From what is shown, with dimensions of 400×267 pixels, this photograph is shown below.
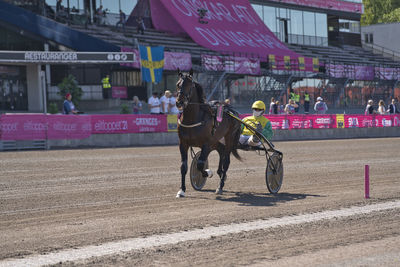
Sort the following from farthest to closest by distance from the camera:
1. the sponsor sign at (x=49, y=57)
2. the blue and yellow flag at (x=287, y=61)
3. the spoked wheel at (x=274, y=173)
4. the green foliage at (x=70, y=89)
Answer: the blue and yellow flag at (x=287, y=61), the green foliage at (x=70, y=89), the sponsor sign at (x=49, y=57), the spoked wheel at (x=274, y=173)

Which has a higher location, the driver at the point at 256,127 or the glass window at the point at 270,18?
the glass window at the point at 270,18

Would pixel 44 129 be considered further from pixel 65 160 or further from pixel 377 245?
pixel 377 245

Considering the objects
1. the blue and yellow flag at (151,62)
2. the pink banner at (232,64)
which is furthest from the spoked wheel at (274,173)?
Result: the pink banner at (232,64)

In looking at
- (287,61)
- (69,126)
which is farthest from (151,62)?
(287,61)

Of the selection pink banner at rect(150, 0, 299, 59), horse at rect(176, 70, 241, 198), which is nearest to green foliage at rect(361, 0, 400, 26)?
pink banner at rect(150, 0, 299, 59)

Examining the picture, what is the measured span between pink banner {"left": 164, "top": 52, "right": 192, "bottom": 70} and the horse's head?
76.0 ft

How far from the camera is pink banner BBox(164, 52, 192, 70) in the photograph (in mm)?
32719

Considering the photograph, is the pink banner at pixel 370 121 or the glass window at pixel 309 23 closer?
the pink banner at pixel 370 121

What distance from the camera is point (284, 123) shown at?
29.1m

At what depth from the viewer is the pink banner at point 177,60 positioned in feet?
107

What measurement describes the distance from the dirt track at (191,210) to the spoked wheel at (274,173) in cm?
19

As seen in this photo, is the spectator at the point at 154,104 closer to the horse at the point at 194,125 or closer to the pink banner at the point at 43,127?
the pink banner at the point at 43,127

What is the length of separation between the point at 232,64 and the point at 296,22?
2151cm

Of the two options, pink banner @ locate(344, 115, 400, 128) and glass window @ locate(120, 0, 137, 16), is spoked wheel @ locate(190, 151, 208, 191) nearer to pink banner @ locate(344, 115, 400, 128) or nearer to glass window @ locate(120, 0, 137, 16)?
pink banner @ locate(344, 115, 400, 128)
